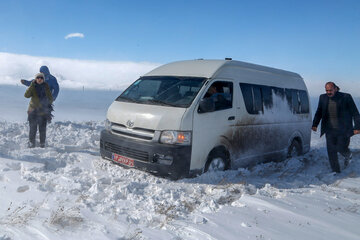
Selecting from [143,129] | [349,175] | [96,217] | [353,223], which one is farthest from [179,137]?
[349,175]

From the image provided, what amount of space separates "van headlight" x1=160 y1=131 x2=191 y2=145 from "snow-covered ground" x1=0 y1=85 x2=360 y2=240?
0.63m

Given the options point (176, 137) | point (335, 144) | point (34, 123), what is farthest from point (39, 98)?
point (335, 144)

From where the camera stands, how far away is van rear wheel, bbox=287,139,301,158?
758 centimetres

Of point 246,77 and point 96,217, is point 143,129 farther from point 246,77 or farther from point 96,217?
point 246,77

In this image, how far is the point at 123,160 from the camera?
16.5 ft

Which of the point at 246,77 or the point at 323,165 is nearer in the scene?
the point at 246,77

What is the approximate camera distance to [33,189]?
3951mm

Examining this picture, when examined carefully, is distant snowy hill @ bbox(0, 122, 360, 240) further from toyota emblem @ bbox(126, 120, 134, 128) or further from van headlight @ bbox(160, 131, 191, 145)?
toyota emblem @ bbox(126, 120, 134, 128)

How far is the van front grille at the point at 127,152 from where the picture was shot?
474cm

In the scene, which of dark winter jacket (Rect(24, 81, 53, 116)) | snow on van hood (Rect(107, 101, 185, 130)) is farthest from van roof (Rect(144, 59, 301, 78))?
dark winter jacket (Rect(24, 81, 53, 116))

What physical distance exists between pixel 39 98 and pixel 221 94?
13.3 feet

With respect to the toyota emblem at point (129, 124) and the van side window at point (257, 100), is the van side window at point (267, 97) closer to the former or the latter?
the van side window at point (257, 100)

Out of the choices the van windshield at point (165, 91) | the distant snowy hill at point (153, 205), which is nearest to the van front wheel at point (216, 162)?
the distant snowy hill at point (153, 205)

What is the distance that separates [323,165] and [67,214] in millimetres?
6063
